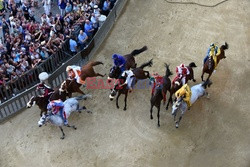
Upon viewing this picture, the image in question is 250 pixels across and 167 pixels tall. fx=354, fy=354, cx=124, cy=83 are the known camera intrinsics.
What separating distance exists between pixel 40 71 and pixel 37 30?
2.38 meters

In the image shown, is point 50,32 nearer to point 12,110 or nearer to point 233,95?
point 12,110

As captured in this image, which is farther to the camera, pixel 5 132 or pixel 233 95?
pixel 233 95

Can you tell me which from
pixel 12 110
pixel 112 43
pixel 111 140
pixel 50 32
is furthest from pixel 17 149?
pixel 112 43

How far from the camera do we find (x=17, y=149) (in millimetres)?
12203

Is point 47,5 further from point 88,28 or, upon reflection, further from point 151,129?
point 151,129

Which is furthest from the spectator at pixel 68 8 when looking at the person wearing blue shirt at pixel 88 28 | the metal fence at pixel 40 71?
the metal fence at pixel 40 71

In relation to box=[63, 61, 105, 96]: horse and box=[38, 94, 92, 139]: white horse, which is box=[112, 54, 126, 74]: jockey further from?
box=[38, 94, 92, 139]: white horse

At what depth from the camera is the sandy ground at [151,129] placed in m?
11.9

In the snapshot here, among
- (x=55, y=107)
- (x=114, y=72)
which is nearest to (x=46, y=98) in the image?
(x=55, y=107)

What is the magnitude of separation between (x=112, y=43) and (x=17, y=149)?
5997mm

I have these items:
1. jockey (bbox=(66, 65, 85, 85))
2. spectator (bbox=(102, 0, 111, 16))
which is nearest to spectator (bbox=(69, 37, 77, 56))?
jockey (bbox=(66, 65, 85, 85))

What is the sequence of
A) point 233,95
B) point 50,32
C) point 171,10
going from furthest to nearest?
point 171,10 < point 50,32 < point 233,95

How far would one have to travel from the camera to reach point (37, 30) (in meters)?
15.0

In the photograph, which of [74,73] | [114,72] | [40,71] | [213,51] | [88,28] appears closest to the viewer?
[114,72]
